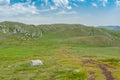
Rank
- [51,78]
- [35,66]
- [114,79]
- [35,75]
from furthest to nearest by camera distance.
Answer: [35,66], [35,75], [51,78], [114,79]

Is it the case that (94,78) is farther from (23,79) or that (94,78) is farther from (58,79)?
(23,79)

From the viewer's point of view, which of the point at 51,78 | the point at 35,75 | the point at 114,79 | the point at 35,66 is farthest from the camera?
the point at 35,66

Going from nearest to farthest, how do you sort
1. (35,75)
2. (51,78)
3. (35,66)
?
(51,78), (35,75), (35,66)

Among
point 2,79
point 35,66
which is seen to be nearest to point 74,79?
point 2,79

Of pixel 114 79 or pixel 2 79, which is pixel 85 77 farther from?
pixel 2 79

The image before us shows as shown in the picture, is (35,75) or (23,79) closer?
(23,79)

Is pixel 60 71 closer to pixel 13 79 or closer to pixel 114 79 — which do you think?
pixel 13 79

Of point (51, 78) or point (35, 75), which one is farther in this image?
point (35, 75)

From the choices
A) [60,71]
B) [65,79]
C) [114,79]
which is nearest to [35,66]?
[60,71]
